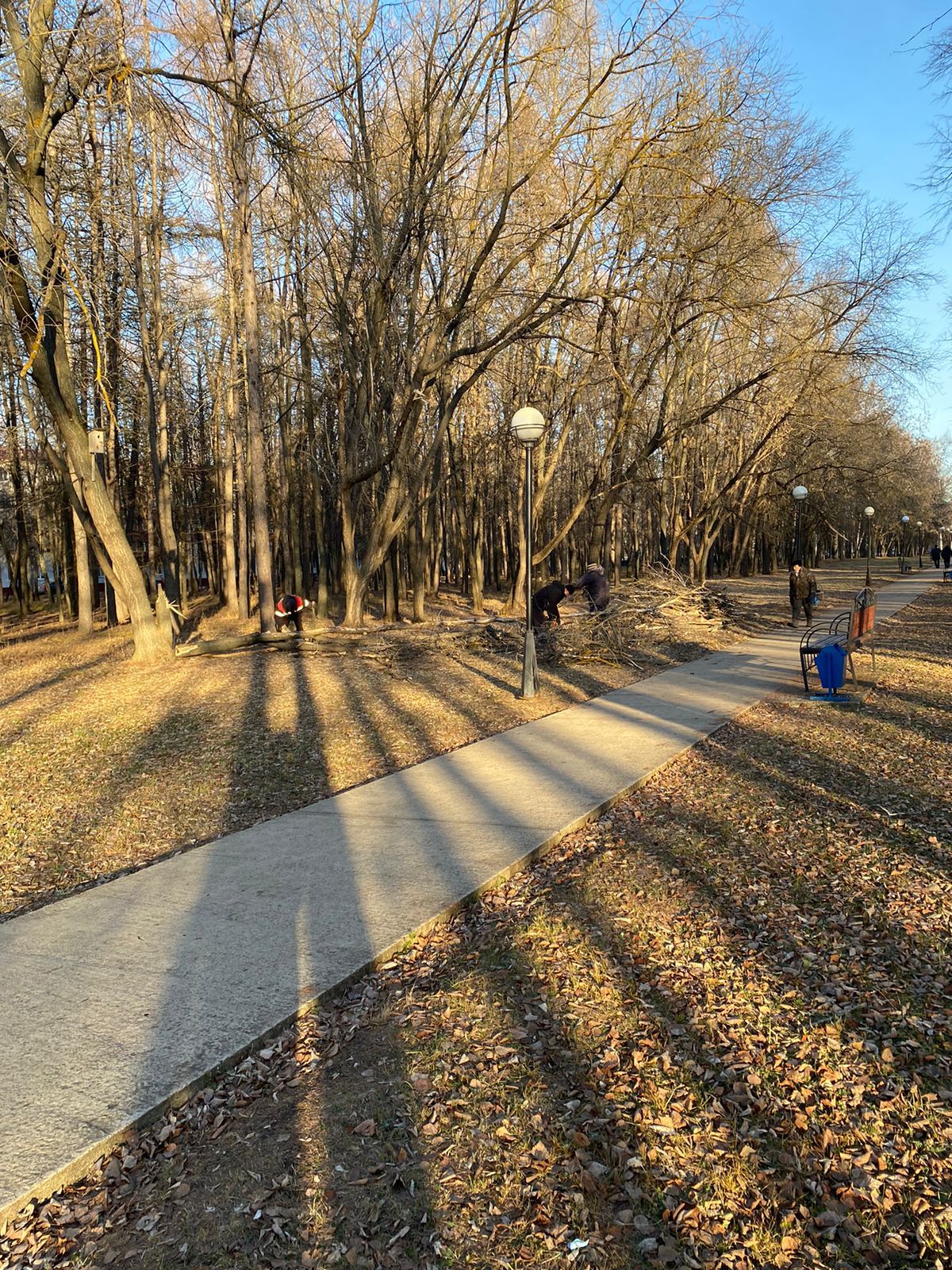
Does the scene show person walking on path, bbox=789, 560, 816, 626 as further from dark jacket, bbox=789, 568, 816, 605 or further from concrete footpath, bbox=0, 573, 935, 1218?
concrete footpath, bbox=0, 573, 935, 1218

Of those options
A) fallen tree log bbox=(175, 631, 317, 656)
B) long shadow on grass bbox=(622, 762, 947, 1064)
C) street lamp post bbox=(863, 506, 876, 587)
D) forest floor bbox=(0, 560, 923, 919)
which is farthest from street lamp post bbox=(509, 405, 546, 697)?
street lamp post bbox=(863, 506, 876, 587)

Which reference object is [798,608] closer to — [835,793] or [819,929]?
[835,793]

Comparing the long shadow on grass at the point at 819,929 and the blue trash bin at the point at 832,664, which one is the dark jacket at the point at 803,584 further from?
the long shadow on grass at the point at 819,929

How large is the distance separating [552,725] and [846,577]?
36.8m

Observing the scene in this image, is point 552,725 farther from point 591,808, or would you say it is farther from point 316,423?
point 316,423

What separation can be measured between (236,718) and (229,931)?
5.52m

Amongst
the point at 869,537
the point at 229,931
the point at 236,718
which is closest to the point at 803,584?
the point at 236,718

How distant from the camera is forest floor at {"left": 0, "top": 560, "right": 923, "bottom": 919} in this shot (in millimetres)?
5949

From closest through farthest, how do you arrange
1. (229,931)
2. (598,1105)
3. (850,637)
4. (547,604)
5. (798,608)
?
1. (598,1105)
2. (229,931)
3. (850,637)
4. (547,604)
5. (798,608)

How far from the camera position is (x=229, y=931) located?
160 inches

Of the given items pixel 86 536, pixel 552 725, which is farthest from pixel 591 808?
pixel 86 536

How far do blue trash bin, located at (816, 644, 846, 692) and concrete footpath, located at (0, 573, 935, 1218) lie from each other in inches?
143

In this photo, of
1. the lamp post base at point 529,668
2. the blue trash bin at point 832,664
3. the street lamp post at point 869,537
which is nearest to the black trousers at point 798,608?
the blue trash bin at point 832,664

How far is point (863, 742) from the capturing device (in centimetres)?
797
